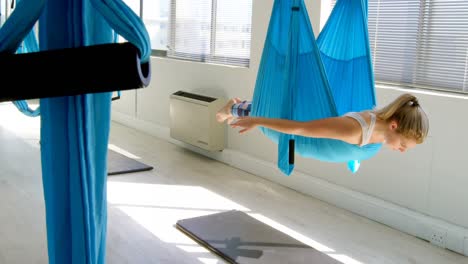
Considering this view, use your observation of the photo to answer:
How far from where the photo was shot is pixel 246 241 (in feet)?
11.0

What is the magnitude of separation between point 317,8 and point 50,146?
3136mm

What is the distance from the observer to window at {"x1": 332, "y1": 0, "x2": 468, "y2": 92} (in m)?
3.41

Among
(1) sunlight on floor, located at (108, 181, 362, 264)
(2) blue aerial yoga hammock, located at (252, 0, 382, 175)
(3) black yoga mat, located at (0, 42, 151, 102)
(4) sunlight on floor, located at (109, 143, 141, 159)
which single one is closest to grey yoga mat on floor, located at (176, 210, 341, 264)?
(1) sunlight on floor, located at (108, 181, 362, 264)

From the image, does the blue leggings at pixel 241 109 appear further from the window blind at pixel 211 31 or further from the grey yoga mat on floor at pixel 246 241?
the window blind at pixel 211 31

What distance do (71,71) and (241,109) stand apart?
1.76m

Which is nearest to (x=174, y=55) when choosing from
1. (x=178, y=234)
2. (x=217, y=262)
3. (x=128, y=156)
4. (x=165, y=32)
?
(x=165, y=32)

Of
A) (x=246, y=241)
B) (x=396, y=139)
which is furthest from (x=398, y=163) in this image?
(x=396, y=139)

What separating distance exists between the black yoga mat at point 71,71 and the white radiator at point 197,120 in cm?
398

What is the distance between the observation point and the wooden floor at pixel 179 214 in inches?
127

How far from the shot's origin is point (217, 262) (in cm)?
310

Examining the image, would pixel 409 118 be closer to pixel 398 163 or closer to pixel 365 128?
pixel 365 128

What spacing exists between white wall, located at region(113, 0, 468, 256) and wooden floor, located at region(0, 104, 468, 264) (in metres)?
0.20

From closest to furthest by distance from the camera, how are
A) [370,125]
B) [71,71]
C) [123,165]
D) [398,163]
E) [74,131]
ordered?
[71,71]
[74,131]
[370,125]
[398,163]
[123,165]

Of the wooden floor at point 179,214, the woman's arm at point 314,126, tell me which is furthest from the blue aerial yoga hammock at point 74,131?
the wooden floor at point 179,214
